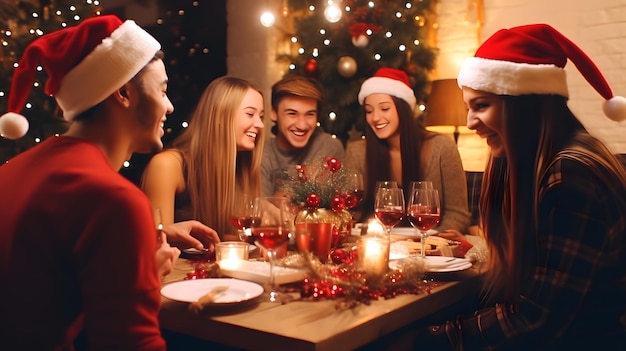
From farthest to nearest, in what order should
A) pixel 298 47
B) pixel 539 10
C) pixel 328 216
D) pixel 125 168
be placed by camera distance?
pixel 298 47
pixel 125 168
pixel 539 10
pixel 328 216

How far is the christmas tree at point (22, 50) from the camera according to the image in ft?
12.6

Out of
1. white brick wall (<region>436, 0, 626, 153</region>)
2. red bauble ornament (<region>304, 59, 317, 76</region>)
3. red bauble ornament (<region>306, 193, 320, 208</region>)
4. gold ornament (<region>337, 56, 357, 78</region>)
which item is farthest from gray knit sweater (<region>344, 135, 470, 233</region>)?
red bauble ornament (<region>306, 193, 320, 208</region>)

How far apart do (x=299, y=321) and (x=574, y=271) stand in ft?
2.12

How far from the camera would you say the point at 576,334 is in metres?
1.40

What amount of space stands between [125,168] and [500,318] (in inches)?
150

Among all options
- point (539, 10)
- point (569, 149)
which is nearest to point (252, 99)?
point (569, 149)

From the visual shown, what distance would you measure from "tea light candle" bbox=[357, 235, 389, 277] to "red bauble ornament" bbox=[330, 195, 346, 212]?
389mm

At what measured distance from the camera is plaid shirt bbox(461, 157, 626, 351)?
4.42 ft

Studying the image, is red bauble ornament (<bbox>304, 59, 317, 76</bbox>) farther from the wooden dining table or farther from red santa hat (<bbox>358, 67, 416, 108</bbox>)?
the wooden dining table

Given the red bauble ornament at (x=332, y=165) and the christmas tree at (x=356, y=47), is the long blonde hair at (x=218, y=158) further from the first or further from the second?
the christmas tree at (x=356, y=47)

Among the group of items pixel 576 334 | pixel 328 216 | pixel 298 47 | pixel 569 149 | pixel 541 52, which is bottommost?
pixel 576 334

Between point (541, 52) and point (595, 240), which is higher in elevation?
Answer: point (541, 52)

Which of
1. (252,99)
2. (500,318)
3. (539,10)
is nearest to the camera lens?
(500,318)

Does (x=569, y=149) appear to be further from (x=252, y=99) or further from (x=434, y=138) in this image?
(x=434, y=138)
